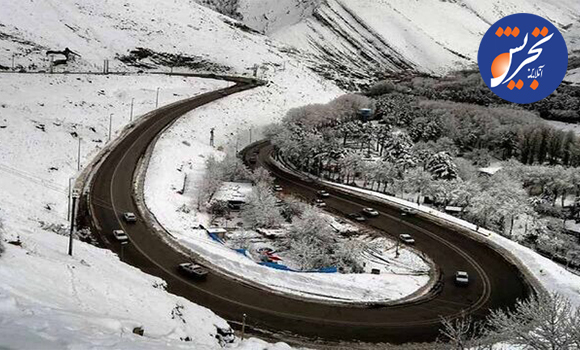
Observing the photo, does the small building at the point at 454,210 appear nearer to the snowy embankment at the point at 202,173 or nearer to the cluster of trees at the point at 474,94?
the snowy embankment at the point at 202,173

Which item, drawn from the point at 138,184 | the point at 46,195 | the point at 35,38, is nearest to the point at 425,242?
the point at 138,184

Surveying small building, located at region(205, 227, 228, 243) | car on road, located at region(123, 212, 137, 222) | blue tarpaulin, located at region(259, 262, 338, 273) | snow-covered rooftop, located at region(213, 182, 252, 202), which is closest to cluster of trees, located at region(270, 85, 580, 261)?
snow-covered rooftop, located at region(213, 182, 252, 202)

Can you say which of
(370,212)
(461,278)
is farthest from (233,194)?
(461,278)

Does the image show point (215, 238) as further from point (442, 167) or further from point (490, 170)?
point (490, 170)

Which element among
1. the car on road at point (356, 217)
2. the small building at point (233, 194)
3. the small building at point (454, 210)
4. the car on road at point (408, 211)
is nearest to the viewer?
the car on road at point (356, 217)

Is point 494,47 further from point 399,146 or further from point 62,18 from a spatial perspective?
point 62,18

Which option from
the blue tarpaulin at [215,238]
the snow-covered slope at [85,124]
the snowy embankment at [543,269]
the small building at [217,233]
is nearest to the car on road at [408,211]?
the snowy embankment at [543,269]
